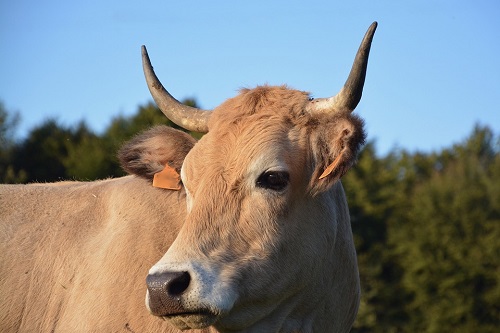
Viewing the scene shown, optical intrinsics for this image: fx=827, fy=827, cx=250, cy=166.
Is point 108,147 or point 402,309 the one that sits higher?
point 108,147


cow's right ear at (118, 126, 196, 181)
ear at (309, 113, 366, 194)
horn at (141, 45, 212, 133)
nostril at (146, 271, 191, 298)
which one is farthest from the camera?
cow's right ear at (118, 126, 196, 181)

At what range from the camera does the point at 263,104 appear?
677 centimetres

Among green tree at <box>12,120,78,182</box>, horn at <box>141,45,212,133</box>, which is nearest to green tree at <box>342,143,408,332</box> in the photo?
green tree at <box>12,120,78,182</box>

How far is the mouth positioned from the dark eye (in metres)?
1.09

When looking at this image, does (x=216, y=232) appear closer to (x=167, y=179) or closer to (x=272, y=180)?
(x=272, y=180)

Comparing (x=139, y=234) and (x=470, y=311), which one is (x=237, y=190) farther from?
(x=470, y=311)

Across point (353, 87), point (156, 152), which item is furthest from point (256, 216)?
point (156, 152)

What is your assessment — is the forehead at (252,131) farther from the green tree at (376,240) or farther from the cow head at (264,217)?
the green tree at (376,240)

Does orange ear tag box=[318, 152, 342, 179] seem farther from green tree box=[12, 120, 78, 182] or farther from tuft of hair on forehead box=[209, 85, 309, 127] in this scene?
green tree box=[12, 120, 78, 182]

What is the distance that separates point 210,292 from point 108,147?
26028 millimetres

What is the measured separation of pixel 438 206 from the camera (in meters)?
32.0

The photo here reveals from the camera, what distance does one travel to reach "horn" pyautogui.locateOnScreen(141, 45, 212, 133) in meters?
7.21

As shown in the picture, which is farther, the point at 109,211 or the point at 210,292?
the point at 109,211

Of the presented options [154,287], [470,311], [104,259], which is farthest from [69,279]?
[470,311]
